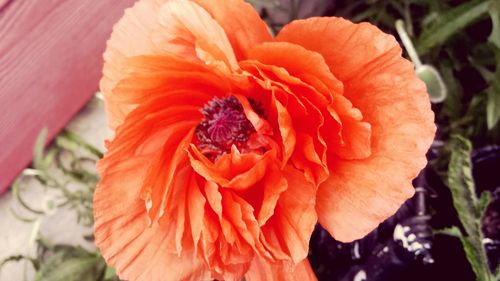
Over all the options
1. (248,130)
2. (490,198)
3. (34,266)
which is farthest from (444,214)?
(34,266)

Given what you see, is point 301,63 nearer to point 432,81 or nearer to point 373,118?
Result: point 373,118

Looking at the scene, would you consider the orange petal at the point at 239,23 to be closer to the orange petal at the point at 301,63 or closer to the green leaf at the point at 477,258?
the orange petal at the point at 301,63

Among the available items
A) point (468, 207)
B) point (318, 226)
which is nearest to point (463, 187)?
point (468, 207)

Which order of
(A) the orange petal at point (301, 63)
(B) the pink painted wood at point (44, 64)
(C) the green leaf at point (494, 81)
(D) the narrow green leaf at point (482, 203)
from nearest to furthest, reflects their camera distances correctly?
1. (A) the orange petal at point (301, 63)
2. (D) the narrow green leaf at point (482, 203)
3. (C) the green leaf at point (494, 81)
4. (B) the pink painted wood at point (44, 64)

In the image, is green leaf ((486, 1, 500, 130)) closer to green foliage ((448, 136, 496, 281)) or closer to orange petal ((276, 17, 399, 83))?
green foliage ((448, 136, 496, 281))


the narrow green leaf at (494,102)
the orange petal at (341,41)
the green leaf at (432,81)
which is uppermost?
the orange petal at (341,41)

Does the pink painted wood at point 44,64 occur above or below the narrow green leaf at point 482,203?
above

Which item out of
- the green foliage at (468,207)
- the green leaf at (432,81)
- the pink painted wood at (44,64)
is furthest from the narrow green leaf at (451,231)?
the pink painted wood at (44,64)
